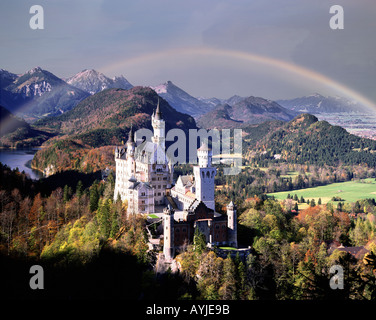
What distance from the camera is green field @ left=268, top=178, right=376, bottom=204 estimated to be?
113 metres

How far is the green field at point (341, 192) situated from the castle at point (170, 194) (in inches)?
2272

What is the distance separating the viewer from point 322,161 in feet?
551

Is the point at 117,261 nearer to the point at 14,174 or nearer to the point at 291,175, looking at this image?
the point at 14,174

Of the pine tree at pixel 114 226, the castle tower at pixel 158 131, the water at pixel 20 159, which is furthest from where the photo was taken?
the water at pixel 20 159

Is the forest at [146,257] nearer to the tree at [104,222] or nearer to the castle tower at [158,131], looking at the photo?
the tree at [104,222]

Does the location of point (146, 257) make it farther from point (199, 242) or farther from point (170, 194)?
point (170, 194)

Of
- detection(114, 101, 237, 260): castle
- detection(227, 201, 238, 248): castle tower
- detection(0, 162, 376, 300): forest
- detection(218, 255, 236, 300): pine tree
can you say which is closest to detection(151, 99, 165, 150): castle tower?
detection(114, 101, 237, 260): castle

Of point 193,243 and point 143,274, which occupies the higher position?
point 193,243

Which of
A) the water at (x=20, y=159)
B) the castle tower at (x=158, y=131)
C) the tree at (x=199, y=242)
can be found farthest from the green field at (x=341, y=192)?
the water at (x=20, y=159)

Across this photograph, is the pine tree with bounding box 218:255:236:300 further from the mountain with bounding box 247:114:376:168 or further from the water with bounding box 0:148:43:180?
the mountain with bounding box 247:114:376:168

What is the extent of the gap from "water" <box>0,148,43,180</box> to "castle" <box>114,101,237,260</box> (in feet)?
189

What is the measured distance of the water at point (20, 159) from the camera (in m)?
124

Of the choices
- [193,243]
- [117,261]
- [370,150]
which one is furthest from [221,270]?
[370,150]
